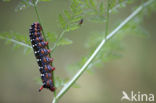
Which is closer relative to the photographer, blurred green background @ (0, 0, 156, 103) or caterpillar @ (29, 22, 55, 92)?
caterpillar @ (29, 22, 55, 92)

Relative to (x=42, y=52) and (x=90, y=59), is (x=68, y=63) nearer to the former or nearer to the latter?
(x=90, y=59)

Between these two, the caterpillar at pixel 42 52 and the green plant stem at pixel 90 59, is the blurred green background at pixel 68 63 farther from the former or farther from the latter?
the caterpillar at pixel 42 52

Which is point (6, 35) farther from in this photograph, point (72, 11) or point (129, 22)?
point (129, 22)

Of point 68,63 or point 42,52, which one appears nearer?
point 42,52

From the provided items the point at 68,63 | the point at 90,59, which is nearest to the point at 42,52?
the point at 90,59

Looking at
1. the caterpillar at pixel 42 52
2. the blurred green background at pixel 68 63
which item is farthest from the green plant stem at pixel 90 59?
the blurred green background at pixel 68 63

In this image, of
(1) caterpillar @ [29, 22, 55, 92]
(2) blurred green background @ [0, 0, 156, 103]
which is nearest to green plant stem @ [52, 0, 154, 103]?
(1) caterpillar @ [29, 22, 55, 92]

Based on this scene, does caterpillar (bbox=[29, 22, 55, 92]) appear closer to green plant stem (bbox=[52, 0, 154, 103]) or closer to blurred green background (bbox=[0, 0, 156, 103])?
green plant stem (bbox=[52, 0, 154, 103])

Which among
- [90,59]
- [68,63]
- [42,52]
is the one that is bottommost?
[68,63]
